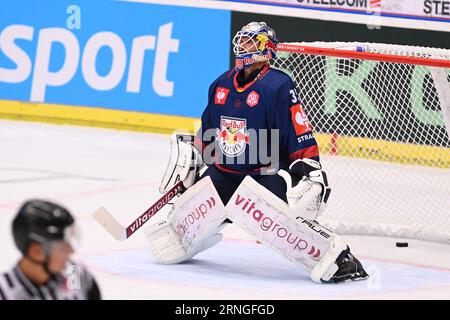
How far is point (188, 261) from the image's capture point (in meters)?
5.50

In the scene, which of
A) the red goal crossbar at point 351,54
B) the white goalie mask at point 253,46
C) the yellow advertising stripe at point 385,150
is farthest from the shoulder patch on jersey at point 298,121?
the yellow advertising stripe at point 385,150

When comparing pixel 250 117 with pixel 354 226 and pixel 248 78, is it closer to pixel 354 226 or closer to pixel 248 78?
pixel 248 78

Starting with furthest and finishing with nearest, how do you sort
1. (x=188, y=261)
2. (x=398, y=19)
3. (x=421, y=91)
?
(x=398, y=19) → (x=421, y=91) → (x=188, y=261)

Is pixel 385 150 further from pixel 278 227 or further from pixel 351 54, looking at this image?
pixel 278 227

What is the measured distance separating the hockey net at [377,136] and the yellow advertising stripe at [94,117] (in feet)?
8.11

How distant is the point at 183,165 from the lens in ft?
17.3

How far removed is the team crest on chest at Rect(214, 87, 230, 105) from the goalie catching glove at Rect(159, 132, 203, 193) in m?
0.27

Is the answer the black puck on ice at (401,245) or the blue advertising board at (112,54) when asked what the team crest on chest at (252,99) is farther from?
the blue advertising board at (112,54)

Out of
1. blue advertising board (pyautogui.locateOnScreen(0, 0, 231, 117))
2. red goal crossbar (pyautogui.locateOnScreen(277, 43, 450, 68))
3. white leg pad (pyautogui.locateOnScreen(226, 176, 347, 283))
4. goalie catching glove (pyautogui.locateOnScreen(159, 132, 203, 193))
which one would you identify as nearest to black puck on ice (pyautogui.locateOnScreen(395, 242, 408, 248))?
red goal crossbar (pyautogui.locateOnScreen(277, 43, 450, 68))

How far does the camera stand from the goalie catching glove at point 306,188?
16.0ft

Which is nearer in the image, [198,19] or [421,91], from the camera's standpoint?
[421,91]

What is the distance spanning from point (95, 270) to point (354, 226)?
6.15 ft
